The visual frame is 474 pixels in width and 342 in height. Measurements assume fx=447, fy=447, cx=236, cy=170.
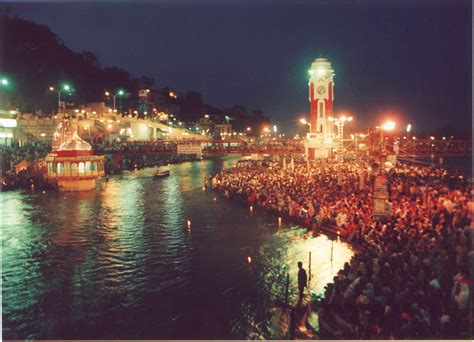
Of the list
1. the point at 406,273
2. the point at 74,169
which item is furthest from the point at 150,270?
the point at 74,169

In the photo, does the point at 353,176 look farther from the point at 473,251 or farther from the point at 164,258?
the point at 473,251

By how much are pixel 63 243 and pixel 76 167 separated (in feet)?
59.1

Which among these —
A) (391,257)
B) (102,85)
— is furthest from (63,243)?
(102,85)

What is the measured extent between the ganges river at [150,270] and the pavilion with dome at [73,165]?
7.81 m

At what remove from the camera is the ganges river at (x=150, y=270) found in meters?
12.4

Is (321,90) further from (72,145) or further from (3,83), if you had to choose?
(3,83)

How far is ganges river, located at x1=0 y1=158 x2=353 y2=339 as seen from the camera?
1237 centimetres

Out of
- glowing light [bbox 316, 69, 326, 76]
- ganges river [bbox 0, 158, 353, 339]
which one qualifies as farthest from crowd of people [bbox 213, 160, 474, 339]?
glowing light [bbox 316, 69, 326, 76]

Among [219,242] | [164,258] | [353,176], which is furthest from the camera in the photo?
[353,176]

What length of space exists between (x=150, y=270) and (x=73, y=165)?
23.7m

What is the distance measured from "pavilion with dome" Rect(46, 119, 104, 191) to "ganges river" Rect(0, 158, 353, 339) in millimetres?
7807

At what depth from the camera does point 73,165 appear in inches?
1485

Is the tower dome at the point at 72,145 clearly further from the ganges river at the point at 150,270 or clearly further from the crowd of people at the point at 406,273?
the crowd of people at the point at 406,273

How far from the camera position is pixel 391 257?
40.2 feet
